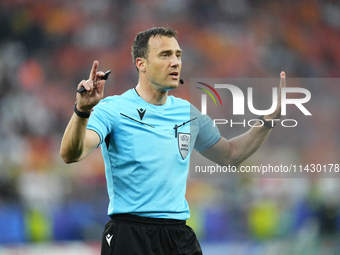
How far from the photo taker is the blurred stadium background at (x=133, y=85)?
6051 millimetres

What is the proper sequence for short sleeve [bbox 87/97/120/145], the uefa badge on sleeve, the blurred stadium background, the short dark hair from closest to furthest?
short sleeve [bbox 87/97/120/145] < the uefa badge on sleeve < the short dark hair < the blurred stadium background

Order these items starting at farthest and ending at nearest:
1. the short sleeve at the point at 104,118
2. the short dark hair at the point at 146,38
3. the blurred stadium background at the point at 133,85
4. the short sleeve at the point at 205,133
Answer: the blurred stadium background at the point at 133,85 < the short sleeve at the point at 205,133 < the short dark hair at the point at 146,38 < the short sleeve at the point at 104,118

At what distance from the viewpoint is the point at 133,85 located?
6.88 m

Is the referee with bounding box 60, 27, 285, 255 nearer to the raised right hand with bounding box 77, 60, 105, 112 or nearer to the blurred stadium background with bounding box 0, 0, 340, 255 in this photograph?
the raised right hand with bounding box 77, 60, 105, 112

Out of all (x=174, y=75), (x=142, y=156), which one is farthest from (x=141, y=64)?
(x=142, y=156)

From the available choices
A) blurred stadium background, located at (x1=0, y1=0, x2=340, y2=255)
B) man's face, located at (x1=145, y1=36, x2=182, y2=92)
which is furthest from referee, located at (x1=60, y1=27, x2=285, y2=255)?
blurred stadium background, located at (x1=0, y1=0, x2=340, y2=255)

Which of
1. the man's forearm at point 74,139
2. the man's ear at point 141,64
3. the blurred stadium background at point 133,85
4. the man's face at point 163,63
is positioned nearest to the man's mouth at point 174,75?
the man's face at point 163,63

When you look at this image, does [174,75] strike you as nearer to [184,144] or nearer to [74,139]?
[184,144]

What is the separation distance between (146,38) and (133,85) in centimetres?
420

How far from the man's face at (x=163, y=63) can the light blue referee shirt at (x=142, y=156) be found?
160 millimetres

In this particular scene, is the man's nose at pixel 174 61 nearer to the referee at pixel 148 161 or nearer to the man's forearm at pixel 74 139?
the referee at pixel 148 161

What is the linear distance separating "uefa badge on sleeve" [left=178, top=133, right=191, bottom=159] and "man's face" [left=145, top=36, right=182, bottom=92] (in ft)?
0.96

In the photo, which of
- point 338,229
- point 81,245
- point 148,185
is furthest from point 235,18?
point 148,185

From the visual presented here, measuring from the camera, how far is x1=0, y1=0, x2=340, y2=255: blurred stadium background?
605 centimetres
